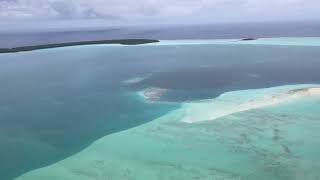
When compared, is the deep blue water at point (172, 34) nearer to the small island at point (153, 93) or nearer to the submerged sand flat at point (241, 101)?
the submerged sand flat at point (241, 101)

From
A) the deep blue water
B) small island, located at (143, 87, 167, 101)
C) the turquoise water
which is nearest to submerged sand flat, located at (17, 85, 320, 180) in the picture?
the turquoise water

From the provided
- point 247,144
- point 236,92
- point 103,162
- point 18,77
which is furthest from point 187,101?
point 18,77

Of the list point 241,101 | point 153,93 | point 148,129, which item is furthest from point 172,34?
point 148,129

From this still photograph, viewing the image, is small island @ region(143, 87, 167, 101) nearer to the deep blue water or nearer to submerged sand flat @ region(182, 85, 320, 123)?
submerged sand flat @ region(182, 85, 320, 123)

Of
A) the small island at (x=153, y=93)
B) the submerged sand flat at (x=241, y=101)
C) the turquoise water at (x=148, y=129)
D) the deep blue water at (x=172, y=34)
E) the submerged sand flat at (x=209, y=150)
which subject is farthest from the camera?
the deep blue water at (x=172, y=34)

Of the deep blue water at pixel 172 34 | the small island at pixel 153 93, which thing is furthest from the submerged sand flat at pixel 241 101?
the deep blue water at pixel 172 34

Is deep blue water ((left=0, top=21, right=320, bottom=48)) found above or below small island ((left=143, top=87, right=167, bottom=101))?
above

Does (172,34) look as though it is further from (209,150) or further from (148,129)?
(209,150)
